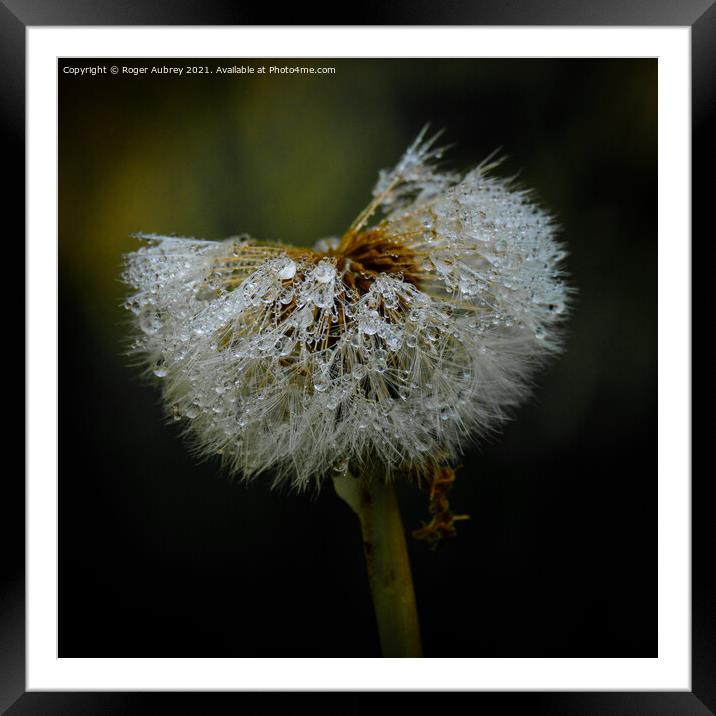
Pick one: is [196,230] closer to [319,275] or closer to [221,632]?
[319,275]

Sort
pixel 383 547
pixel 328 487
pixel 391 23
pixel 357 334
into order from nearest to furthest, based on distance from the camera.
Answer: pixel 357 334 → pixel 383 547 → pixel 391 23 → pixel 328 487

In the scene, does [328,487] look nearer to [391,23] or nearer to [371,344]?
[371,344]

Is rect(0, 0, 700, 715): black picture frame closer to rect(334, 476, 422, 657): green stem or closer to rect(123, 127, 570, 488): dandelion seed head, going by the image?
rect(334, 476, 422, 657): green stem

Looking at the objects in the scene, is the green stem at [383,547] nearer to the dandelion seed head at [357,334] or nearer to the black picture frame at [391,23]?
the dandelion seed head at [357,334]

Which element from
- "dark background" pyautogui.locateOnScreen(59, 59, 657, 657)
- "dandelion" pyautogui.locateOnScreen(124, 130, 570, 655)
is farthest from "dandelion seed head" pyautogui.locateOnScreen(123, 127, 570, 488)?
"dark background" pyautogui.locateOnScreen(59, 59, 657, 657)

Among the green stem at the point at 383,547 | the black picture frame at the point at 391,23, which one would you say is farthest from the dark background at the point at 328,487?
the green stem at the point at 383,547

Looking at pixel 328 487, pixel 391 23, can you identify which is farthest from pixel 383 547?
pixel 391 23

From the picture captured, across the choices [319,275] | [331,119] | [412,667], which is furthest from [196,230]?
[412,667]
